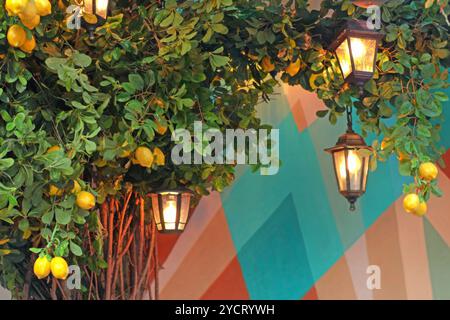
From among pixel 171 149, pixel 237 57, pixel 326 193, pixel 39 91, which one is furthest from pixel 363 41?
pixel 326 193

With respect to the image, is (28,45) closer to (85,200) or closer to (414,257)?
(85,200)

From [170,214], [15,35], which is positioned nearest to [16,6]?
[15,35]

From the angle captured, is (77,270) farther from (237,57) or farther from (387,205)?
(387,205)

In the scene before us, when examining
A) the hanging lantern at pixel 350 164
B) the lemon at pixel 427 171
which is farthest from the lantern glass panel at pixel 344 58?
the hanging lantern at pixel 350 164

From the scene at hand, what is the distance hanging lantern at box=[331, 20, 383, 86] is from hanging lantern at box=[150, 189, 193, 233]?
82 cm

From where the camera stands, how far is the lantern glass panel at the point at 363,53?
2.41 metres

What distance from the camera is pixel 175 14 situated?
7.73 ft

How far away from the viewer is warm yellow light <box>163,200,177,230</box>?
2902 mm

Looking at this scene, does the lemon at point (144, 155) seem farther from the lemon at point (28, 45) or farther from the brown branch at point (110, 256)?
the brown branch at point (110, 256)

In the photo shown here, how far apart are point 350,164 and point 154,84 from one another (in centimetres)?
94

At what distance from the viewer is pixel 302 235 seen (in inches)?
159

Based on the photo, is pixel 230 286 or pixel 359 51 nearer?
pixel 359 51

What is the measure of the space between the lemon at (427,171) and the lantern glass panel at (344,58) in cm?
38

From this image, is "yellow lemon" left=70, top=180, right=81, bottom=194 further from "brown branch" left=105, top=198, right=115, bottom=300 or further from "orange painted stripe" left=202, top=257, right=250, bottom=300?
"orange painted stripe" left=202, top=257, right=250, bottom=300
